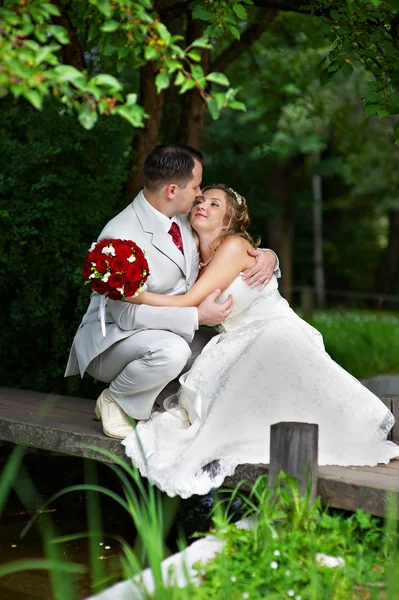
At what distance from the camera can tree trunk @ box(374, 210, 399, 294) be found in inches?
893

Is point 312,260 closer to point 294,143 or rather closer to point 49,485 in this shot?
point 294,143

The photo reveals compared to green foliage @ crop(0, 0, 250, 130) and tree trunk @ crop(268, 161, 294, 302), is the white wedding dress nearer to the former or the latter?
green foliage @ crop(0, 0, 250, 130)

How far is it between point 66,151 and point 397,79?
2.93m

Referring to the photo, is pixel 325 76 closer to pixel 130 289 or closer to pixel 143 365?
pixel 130 289

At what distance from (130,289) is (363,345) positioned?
21.6 ft

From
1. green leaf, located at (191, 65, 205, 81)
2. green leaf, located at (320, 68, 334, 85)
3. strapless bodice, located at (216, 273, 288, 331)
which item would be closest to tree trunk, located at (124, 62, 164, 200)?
green leaf, located at (320, 68, 334, 85)

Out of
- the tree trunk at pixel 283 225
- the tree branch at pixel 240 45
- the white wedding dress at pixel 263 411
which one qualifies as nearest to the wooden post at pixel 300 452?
the white wedding dress at pixel 263 411

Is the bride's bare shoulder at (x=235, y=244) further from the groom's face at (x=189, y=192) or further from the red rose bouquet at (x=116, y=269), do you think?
the red rose bouquet at (x=116, y=269)

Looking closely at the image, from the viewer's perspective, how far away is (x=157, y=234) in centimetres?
464

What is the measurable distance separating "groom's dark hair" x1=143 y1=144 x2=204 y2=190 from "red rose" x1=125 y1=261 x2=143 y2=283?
70cm

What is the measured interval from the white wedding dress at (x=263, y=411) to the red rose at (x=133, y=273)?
0.64 metres

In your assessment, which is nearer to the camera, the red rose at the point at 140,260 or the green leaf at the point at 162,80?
the green leaf at the point at 162,80

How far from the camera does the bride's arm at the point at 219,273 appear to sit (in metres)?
4.48

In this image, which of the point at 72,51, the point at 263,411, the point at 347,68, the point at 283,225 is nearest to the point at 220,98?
the point at 263,411
